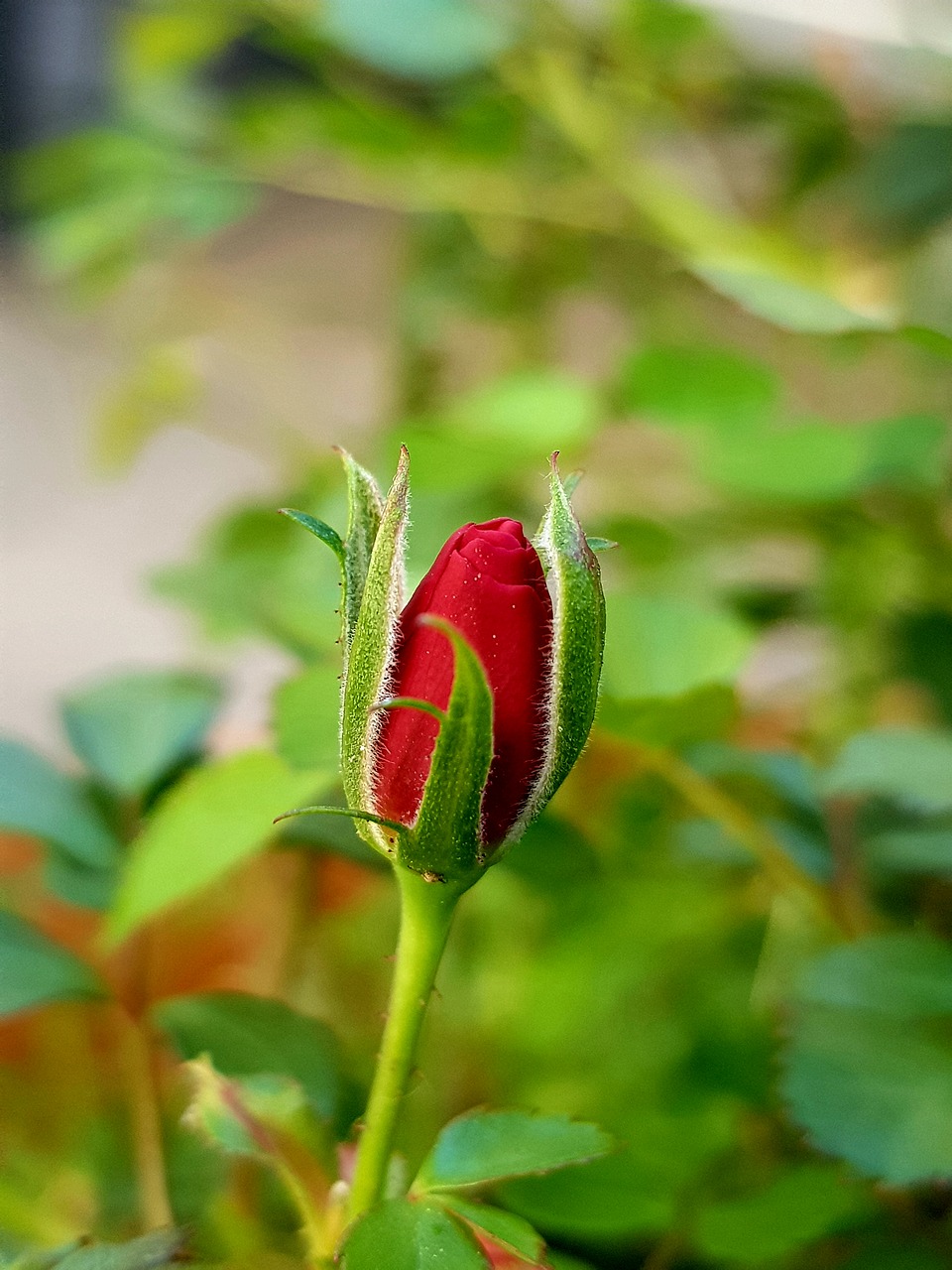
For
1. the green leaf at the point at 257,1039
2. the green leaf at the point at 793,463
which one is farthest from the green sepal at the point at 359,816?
the green leaf at the point at 793,463

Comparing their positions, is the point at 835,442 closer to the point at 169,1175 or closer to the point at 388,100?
the point at 169,1175

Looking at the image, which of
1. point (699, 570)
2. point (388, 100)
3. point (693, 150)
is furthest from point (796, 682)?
point (388, 100)

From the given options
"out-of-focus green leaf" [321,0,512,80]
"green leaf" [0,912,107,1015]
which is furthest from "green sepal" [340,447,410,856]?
"out-of-focus green leaf" [321,0,512,80]

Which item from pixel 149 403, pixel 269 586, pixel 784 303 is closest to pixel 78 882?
pixel 269 586

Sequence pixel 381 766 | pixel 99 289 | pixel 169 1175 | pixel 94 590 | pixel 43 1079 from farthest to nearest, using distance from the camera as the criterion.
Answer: pixel 94 590, pixel 99 289, pixel 43 1079, pixel 169 1175, pixel 381 766

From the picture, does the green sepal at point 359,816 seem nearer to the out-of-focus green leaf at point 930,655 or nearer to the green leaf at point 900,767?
the green leaf at point 900,767

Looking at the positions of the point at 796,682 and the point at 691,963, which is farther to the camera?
the point at 796,682

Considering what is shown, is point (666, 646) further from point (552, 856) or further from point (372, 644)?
point (372, 644)

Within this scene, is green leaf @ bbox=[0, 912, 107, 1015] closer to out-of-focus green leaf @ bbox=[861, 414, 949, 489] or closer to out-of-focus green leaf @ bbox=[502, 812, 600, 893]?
out-of-focus green leaf @ bbox=[502, 812, 600, 893]
